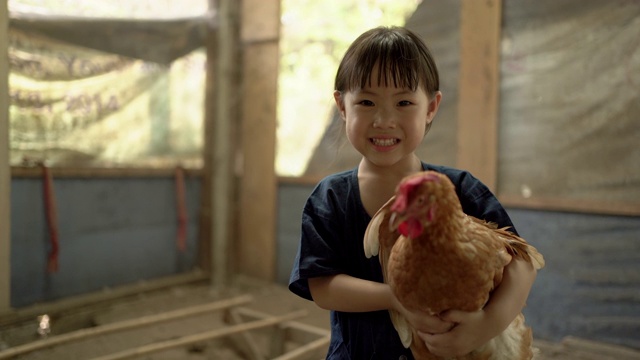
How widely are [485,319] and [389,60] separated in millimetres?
573

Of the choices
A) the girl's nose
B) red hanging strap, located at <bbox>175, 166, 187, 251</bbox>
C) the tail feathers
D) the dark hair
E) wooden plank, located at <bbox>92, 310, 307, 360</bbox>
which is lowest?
wooden plank, located at <bbox>92, 310, 307, 360</bbox>

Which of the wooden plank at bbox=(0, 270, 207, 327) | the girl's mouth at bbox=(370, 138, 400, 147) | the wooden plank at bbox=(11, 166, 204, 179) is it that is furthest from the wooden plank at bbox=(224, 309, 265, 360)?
the girl's mouth at bbox=(370, 138, 400, 147)

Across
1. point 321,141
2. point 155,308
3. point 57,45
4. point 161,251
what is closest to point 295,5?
point 321,141

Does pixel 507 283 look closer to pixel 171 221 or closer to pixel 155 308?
pixel 155 308

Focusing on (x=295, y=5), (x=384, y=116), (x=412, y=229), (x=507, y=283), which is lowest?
(x=507, y=283)

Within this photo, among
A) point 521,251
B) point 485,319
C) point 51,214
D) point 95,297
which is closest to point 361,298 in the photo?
point 485,319

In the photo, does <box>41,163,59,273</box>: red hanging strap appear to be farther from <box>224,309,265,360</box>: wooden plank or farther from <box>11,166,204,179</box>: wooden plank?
<box>224,309,265,360</box>: wooden plank

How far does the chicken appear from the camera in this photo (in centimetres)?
90

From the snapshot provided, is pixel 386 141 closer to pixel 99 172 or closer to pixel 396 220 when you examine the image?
pixel 396 220

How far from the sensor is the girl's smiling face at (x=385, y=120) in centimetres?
104

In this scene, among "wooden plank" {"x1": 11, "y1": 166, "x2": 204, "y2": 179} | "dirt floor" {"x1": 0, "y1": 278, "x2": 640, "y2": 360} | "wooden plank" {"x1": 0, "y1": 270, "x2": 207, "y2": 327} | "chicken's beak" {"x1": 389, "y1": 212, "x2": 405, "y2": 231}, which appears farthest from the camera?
"wooden plank" {"x1": 11, "y1": 166, "x2": 204, "y2": 179}

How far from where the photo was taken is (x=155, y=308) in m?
3.37

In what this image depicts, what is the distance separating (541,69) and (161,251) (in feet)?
10.0

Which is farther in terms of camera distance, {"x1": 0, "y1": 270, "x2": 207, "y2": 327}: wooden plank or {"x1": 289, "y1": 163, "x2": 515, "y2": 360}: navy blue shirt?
{"x1": 0, "y1": 270, "x2": 207, "y2": 327}: wooden plank
